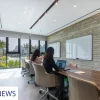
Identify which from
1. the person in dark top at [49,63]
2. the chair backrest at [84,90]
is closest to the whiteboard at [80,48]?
the person in dark top at [49,63]

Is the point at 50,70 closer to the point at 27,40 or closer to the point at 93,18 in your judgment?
the point at 93,18

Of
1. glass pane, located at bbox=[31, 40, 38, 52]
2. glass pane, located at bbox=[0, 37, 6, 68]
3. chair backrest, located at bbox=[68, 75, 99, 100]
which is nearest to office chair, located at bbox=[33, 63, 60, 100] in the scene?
chair backrest, located at bbox=[68, 75, 99, 100]

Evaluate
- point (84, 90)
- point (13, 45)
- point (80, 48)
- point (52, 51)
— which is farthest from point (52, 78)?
A: point (13, 45)

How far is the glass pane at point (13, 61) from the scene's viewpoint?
8277 millimetres

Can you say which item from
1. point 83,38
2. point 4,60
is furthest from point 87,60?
point 4,60

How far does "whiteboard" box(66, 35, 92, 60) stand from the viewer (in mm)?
4996

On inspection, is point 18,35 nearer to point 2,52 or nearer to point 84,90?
point 2,52

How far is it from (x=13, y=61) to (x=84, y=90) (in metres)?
7.85

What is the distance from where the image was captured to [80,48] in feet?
18.2

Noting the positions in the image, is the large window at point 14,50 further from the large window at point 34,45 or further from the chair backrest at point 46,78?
the chair backrest at point 46,78

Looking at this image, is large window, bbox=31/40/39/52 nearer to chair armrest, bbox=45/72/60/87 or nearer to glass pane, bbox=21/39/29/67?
glass pane, bbox=21/39/29/67

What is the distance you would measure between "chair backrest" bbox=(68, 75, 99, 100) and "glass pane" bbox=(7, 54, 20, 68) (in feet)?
24.9

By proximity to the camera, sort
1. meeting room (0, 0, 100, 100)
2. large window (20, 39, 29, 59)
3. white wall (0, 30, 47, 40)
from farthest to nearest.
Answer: large window (20, 39, 29, 59), white wall (0, 30, 47, 40), meeting room (0, 0, 100, 100)

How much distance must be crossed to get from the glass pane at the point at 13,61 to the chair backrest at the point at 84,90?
7.59 m
